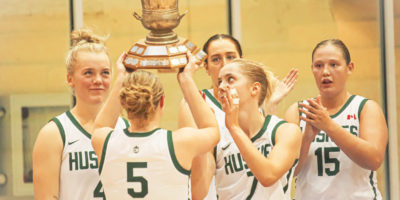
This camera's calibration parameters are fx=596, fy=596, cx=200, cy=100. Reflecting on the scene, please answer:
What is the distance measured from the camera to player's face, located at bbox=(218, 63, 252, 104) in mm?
2664

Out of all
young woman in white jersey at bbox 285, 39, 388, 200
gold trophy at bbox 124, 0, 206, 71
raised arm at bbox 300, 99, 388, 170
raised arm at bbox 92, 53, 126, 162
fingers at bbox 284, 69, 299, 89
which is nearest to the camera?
gold trophy at bbox 124, 0, 206, 71

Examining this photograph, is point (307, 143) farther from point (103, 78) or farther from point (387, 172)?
point (387, 172)

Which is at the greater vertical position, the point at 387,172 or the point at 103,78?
the point at 103,78

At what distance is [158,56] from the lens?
7.55 feet

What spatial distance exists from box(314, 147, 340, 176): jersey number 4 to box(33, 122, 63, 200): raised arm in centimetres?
136

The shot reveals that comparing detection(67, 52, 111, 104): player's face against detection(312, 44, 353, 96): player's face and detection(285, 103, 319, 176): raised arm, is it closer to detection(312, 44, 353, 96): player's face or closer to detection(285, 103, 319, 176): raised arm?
detection(285, 103, 319, 176): raised arm

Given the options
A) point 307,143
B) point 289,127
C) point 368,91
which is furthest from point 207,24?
point 289,127

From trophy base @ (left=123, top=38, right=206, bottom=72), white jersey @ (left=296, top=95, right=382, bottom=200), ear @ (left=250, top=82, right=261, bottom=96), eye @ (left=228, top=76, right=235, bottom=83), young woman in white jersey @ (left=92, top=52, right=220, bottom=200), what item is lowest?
white jersey @ (left=296, top=95, right=382, bottom=200)

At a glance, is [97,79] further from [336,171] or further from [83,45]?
[336,171]

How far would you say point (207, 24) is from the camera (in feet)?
16.8

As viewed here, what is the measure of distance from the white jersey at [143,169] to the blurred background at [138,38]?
287 cm

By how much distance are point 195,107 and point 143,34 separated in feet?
9.25

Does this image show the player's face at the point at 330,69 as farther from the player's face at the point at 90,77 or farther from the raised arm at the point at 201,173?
the player's face at the point at 90,77

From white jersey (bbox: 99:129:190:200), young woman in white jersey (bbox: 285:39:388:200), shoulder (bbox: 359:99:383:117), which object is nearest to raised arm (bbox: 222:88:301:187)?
white jersey (bbox: 99:129:190:200)
